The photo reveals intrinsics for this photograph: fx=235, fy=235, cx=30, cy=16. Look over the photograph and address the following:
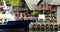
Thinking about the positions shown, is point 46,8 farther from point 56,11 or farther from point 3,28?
point 3,28

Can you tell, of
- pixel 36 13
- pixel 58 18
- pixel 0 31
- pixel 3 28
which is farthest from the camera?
pixel 36 13

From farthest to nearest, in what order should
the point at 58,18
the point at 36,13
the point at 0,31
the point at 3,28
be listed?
the point at 36,13 → the point at 58,18 → the point at 3,28 → the point at 0,31

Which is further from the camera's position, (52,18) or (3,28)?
(52,18)

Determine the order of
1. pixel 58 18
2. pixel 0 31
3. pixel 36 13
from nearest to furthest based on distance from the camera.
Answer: pixel 0 31, pixel 58 18, pixel 36 13

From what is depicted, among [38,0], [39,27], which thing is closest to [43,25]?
[39,27]

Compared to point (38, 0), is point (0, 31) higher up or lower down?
lower down

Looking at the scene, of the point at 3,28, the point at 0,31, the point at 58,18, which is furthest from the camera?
the point at 58,18

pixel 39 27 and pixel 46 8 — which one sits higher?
pixel 46 8

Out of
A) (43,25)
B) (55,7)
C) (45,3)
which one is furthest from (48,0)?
(43,25)

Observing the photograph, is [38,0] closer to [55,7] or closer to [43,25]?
[55,7]

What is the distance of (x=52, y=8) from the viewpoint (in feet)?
131

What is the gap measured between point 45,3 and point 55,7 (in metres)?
3.92

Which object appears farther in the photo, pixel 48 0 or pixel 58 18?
pixel 48 0

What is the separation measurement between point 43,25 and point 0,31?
6.05 meters
